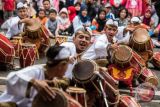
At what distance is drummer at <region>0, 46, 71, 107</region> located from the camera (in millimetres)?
5148

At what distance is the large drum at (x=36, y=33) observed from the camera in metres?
12.3

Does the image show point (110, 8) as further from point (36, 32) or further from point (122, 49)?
point (122, 49)

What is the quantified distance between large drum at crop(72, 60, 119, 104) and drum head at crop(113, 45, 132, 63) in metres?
3.00

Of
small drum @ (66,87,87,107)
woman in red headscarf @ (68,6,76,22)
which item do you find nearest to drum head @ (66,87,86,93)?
small drum @ (66,87,87,107)

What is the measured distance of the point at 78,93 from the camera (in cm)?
607

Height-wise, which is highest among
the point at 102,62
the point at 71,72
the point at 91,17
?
the point at 71,72

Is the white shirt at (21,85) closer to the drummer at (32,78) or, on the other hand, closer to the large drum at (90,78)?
the drummer at (32,78)

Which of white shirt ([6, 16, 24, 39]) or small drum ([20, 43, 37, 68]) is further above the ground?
white shirt ([6, 16, 24, 39])

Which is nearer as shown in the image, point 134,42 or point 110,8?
point 134,42

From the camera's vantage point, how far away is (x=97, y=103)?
6586 millimetres

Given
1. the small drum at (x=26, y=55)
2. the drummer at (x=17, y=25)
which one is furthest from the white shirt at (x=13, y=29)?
the small drum at (x=26, y=55)

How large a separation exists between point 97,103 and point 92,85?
213 mm

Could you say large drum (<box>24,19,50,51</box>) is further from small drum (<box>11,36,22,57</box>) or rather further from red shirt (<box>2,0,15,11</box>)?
red shirt (<box>2,0,15,11</box>)

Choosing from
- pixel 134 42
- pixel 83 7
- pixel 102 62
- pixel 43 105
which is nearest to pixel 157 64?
pixel 134 42
